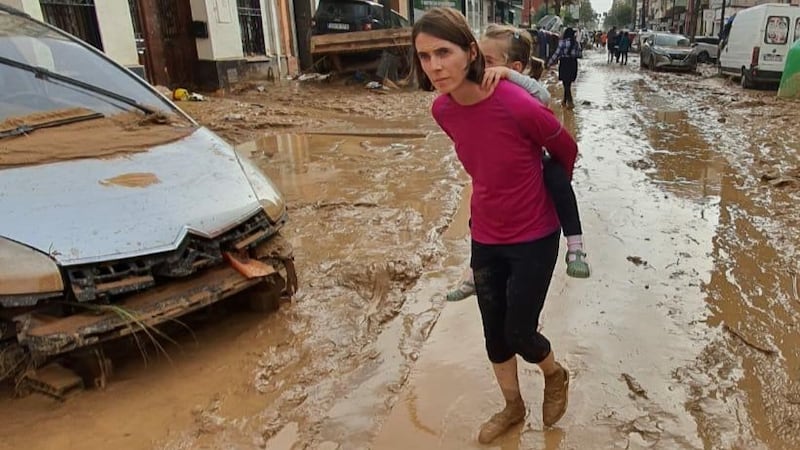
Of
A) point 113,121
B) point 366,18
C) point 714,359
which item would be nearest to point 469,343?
point 714,359

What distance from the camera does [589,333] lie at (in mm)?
3248

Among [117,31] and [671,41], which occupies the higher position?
[117,31]

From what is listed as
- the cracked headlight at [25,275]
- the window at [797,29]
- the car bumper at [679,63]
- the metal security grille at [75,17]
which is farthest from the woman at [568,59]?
the car bumper at [679,63]

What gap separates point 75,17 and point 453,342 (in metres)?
9.39

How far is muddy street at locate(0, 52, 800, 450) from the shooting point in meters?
2.50

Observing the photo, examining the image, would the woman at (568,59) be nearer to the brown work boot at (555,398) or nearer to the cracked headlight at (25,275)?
the brown work boot at (555,398)

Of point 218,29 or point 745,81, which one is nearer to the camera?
point 218,29

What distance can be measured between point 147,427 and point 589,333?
2242 millimetres

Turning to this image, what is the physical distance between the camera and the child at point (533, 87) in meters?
2.04

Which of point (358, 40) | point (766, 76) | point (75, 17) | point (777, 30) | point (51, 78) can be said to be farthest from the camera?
point (766, 76)

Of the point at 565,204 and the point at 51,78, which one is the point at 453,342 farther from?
the point at 51,78

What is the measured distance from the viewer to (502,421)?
2.44m

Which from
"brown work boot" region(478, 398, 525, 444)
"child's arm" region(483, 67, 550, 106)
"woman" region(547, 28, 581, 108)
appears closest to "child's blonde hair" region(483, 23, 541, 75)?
"child's arm" region(483, 67, 550, 106)

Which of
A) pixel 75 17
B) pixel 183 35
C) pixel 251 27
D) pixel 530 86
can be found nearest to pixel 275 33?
pixel 251 27
